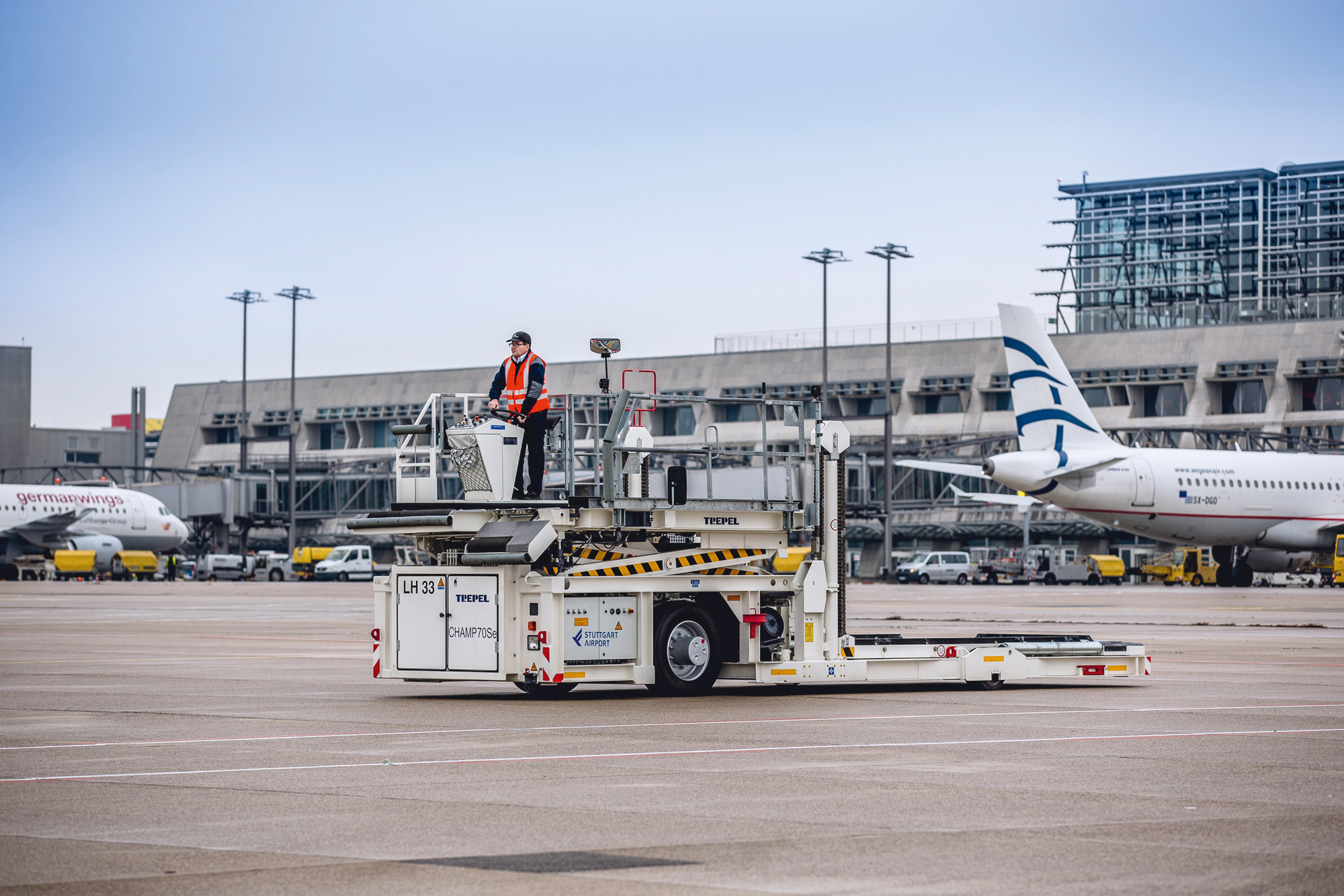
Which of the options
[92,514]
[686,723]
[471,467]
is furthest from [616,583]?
[92,514]

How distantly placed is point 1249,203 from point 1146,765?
121 meters

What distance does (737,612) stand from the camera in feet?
59.4

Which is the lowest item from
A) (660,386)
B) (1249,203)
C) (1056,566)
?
(1056,566)

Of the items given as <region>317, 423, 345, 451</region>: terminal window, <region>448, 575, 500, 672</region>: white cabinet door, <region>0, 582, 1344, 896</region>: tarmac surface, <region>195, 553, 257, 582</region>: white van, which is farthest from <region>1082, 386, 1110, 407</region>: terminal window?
<region>448, 575, 500, 672</region>: white cabinet door

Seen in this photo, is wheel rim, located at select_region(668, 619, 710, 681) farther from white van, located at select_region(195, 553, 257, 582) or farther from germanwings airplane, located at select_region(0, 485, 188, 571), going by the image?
white van, located at select_region(195, 553, 257, 582)

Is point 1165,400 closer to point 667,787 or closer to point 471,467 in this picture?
point 471,467

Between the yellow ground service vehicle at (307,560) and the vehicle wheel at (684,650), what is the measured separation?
8577cm

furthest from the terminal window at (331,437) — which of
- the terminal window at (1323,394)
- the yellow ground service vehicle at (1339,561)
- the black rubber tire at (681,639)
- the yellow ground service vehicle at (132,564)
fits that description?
the black rubber tire at (681,639)

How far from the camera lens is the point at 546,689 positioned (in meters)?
18.8

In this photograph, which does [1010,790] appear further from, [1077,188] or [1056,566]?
[1077,188]

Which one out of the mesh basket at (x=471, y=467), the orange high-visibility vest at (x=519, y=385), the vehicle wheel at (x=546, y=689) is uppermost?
the orange high-visibility vest at (x=519, y=385)

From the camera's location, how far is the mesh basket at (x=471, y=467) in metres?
17.7

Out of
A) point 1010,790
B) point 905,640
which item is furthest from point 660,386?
point 1010,790

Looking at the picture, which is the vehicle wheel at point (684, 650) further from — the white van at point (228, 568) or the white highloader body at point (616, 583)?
the white van at point (228, 568)
